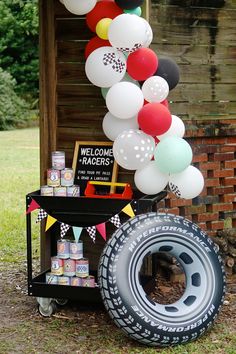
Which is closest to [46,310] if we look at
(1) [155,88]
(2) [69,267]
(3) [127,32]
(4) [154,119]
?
(2) [69,267]

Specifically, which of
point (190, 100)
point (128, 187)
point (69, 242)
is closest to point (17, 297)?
point (69, 242)

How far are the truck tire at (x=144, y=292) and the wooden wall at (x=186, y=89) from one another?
28.8 inches

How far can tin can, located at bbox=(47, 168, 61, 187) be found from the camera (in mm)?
4688

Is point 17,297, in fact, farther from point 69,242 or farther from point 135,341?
point 135,341

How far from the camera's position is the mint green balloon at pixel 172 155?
172 inches

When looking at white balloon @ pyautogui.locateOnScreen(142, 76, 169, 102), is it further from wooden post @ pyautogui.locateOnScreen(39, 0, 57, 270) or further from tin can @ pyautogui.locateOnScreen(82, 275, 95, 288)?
tin can @ pyautogui.locateOnScreen(82, 275, 95, 288)

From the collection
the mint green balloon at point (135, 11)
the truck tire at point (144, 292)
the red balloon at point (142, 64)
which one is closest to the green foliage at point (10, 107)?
the mint green balloon at point (135, 11)

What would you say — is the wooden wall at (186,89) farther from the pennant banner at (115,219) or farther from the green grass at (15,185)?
the green grass at (15,185)

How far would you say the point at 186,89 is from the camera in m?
5.40

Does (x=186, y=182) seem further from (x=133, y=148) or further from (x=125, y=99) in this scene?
(x=125, y=99)

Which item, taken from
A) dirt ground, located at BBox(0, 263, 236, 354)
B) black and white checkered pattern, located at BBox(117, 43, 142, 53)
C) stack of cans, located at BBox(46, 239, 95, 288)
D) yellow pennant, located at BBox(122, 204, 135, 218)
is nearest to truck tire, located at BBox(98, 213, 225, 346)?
yellow pennant, located at BBox(122, 204, 135, 218)

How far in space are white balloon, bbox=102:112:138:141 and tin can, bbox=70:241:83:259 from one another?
0.72 meters

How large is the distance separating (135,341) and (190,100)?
1.98m

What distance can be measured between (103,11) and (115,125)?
723mm
